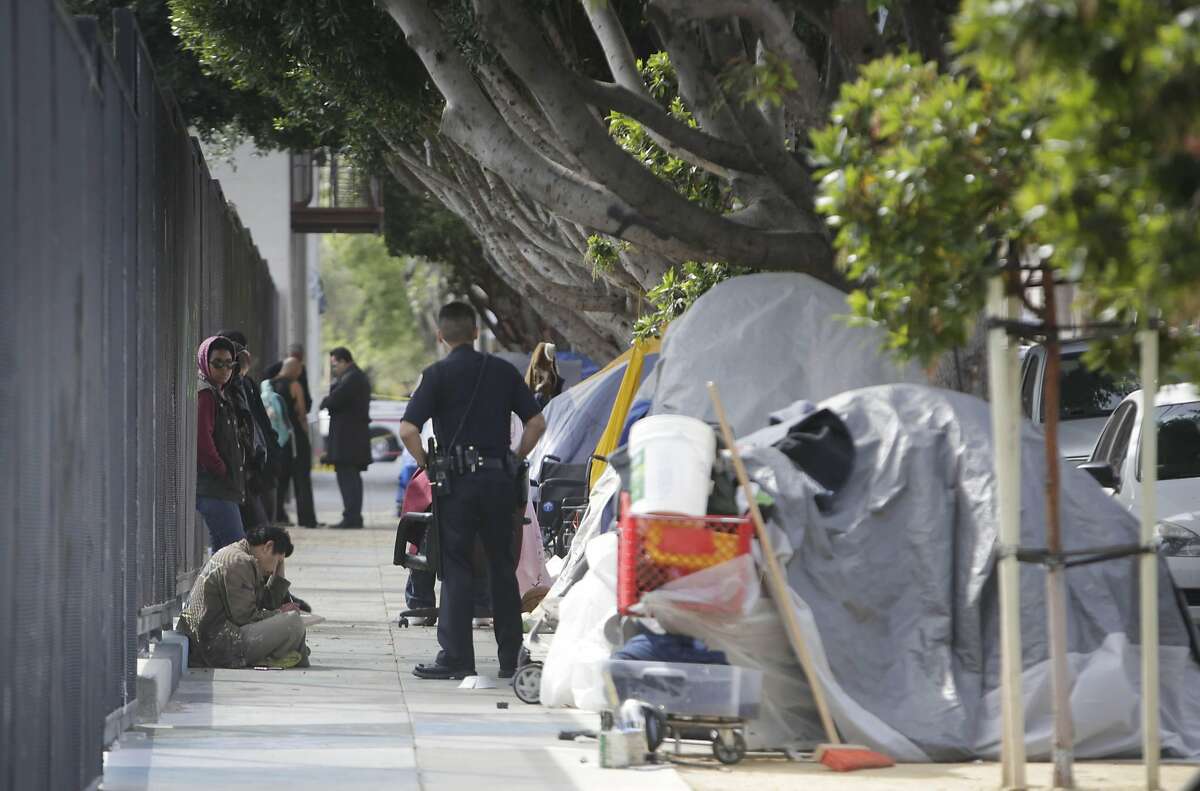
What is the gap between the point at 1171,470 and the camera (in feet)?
39.3

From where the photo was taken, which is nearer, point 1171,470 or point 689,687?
point 689,687

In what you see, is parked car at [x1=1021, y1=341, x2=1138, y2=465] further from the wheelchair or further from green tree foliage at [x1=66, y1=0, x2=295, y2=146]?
green tree foliage at [x1=66, y1=0, x2=295, y2=146]

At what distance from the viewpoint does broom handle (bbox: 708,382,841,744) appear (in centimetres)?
824

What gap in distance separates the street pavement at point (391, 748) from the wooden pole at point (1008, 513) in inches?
14.2

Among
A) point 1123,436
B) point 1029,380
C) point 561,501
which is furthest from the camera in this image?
point 1029,380

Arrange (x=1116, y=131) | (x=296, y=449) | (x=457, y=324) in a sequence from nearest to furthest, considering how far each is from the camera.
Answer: (x=1116, y=131) < (x=457, y=324) < (x=296, y=449)

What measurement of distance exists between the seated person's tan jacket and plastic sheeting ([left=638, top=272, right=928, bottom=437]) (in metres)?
2.49

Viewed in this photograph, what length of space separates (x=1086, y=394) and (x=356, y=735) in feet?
24.7

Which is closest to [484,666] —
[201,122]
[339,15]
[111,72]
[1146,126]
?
[111,72]

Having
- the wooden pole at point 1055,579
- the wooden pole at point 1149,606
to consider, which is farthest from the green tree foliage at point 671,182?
the wooden pole at point 1149,606

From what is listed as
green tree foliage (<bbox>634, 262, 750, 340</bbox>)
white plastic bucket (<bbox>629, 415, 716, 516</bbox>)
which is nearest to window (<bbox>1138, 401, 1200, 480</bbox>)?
green tree foliage (<bbox>634, 262, 750, 340</bbox>)

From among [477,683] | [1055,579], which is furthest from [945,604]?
[477,683]

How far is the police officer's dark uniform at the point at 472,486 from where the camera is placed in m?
10.8

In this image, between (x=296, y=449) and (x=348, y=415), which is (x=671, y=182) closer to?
(x=348, y=415)
